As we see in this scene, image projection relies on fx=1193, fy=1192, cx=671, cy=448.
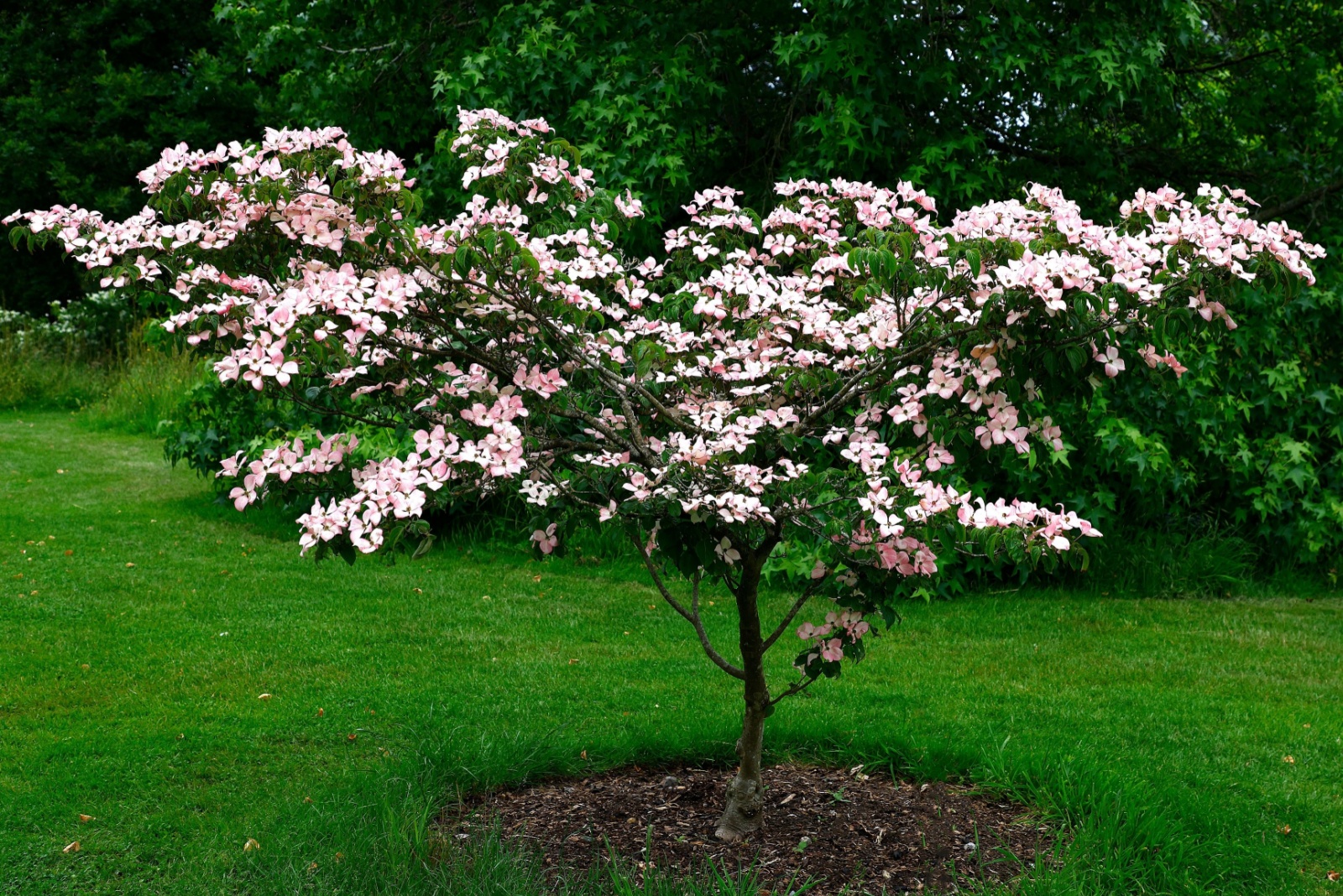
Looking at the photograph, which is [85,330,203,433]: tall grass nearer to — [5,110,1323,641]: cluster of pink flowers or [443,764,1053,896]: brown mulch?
[443,764,1053,896]: brown mulch

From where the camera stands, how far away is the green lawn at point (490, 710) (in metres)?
3.23

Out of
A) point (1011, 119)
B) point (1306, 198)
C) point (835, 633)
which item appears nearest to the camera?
point (835, 633)

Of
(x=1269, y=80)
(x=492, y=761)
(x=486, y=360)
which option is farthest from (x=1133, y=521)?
(x=486, y=360)

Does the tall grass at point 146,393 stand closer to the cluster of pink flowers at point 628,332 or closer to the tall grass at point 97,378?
the tall grass at point 97,378

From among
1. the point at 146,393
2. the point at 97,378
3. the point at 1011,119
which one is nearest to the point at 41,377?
the point at 97,378

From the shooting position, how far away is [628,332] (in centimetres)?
324

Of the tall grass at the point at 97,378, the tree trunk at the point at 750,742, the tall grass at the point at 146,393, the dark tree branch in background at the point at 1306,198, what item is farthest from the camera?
the tall grass at the point at 97,378

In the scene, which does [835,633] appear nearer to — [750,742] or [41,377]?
[750,742]

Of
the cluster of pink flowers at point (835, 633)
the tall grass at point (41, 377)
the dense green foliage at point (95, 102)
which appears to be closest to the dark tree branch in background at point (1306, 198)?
the cluster of pink flowers at point (835, 633)

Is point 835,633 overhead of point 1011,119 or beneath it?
beneath

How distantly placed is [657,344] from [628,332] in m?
0.30

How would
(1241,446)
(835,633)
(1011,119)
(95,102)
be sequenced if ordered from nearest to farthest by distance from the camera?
(835,633) < (1241,446) < (1011,119) < (95,102)

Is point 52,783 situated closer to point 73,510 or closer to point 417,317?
point 417,317

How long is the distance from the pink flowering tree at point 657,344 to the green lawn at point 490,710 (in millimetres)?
919
